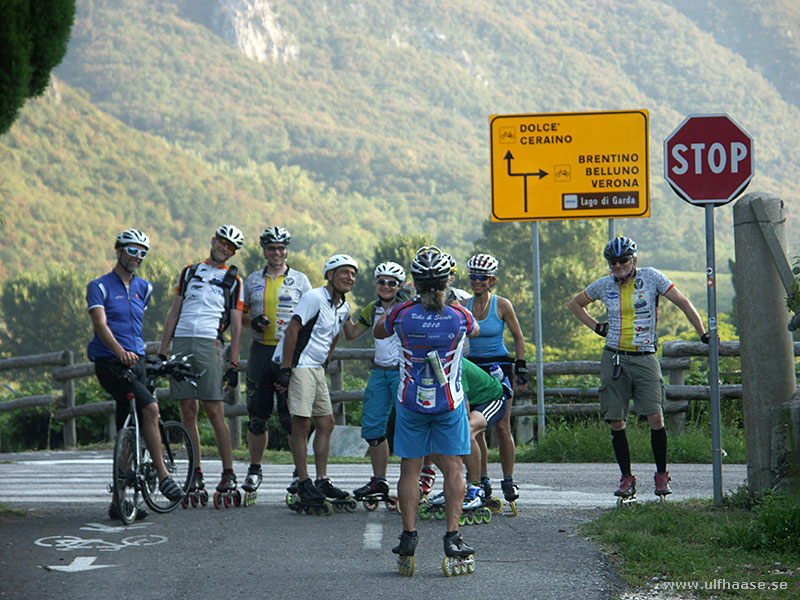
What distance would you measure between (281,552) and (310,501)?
144 cm

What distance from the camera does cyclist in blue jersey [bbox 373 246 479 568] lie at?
6.08 m

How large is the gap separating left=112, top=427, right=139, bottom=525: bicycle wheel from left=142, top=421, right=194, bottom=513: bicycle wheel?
0.51 ft

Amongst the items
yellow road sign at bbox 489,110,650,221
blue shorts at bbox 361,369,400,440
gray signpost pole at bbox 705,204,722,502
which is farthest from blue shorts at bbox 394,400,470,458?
yellow road sign at bbox 489,110,650,221

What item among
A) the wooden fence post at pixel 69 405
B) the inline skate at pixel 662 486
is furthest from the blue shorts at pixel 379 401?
the wooden fence post at pixel 69 405

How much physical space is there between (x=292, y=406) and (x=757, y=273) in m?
3.40

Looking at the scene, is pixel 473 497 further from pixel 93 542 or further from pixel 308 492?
pixel 93 542

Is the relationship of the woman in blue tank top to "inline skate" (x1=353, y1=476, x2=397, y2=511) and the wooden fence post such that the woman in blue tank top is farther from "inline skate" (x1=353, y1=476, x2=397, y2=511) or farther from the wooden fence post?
the wooden fence post

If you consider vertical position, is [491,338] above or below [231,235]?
below

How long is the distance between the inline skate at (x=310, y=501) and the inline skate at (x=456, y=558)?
7.23ft

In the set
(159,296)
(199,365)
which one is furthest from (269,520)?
(159,296)

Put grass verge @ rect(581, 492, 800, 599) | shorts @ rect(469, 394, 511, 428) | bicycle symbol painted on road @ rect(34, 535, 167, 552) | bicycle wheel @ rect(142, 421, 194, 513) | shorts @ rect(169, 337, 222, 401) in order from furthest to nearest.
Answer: shorts @ rect(169, 337, 222, 401) → bicycle wheel @ rect(142, 421, 194, 513) → shorts @ rect(469, 394, 511, 428) → bicycle symbol painted on road @ rect(34, 535, 167, 552) → grass verge @ rect(581, 492, 800, 599)

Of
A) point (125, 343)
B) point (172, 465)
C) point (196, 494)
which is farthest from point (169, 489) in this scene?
point (125, 343)

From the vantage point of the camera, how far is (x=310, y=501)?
7945mm

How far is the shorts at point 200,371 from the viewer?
845 cm
